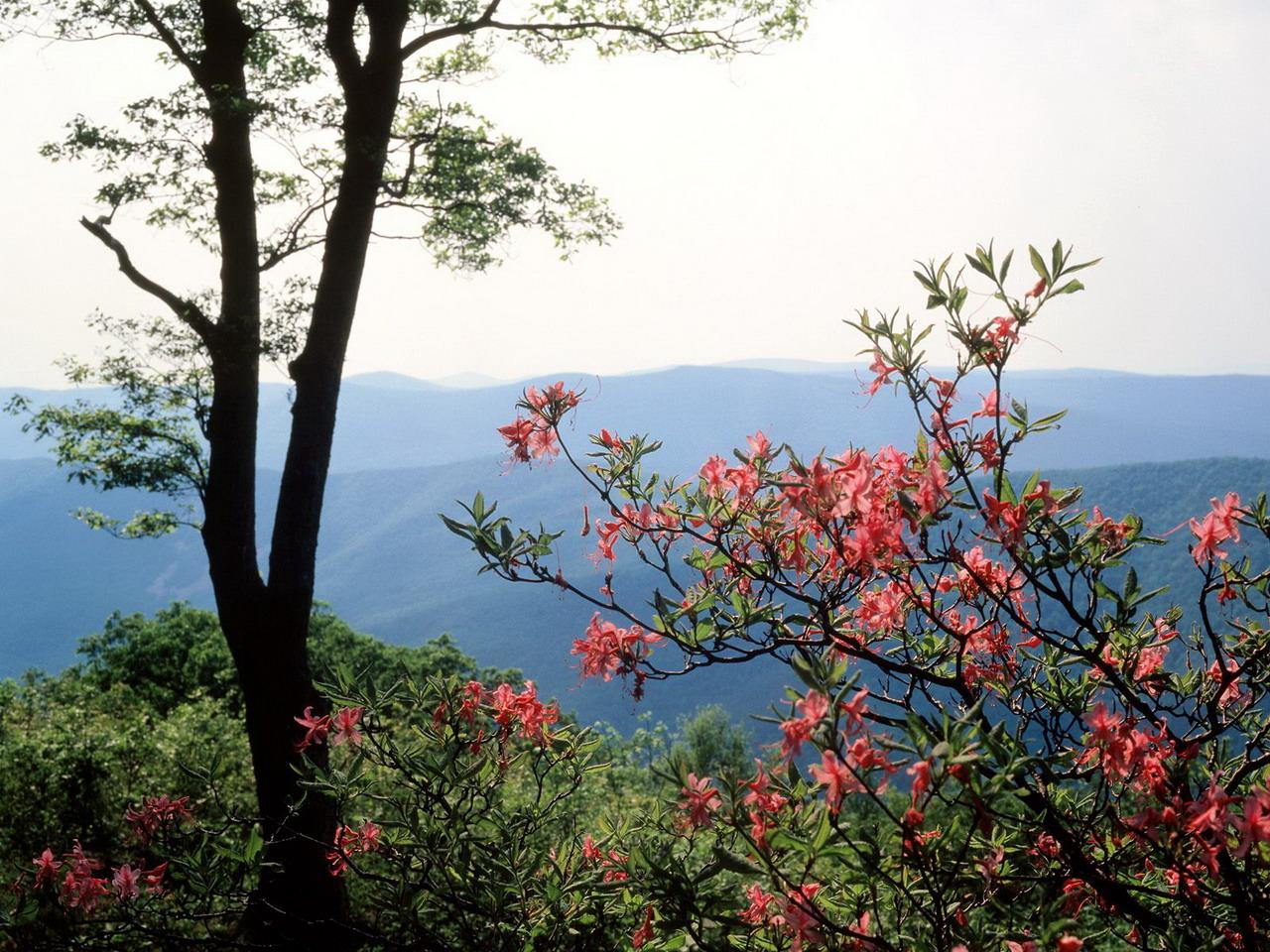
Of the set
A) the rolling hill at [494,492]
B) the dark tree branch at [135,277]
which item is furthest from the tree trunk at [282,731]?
the rolling hill at [494,492]

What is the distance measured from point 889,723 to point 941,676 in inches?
10.4

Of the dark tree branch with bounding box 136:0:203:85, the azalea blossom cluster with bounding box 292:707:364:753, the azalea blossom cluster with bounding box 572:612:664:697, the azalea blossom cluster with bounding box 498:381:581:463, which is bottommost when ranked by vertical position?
the azalea blossom cluster with bounding box 292:707:364:753

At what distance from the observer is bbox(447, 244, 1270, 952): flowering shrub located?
1.26m

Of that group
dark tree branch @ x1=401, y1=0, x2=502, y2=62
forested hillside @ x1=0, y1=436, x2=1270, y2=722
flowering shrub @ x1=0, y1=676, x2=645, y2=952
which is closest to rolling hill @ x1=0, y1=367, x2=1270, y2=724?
forested hillside @ x1=0, y1=436, x2=1270, y2=722

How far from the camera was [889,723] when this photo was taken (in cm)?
149

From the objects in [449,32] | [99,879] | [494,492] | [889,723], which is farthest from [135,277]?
[494,492]

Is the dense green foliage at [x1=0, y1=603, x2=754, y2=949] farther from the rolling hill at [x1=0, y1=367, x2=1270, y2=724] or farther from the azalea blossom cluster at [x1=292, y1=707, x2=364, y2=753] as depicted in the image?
the rolling hill at [x1=0, y1=367, x2=1270, y2=724]

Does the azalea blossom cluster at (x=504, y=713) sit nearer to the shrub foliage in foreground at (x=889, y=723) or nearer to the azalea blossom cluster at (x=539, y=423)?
the shrub foliage in foreground at (x=889, y=723)

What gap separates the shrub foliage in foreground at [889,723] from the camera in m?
1.32

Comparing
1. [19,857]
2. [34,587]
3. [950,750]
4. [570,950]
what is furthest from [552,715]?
[34,587]

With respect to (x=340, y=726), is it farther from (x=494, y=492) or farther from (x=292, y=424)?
(x=494, y=492)

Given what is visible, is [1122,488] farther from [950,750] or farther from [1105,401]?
[1105,401]

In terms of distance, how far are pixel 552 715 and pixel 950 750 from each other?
45.8 inches

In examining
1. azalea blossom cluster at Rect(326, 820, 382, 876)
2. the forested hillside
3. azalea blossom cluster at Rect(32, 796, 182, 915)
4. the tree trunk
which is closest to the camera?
azalea blossom cluster at Rect(326, 820, 382, 876)
